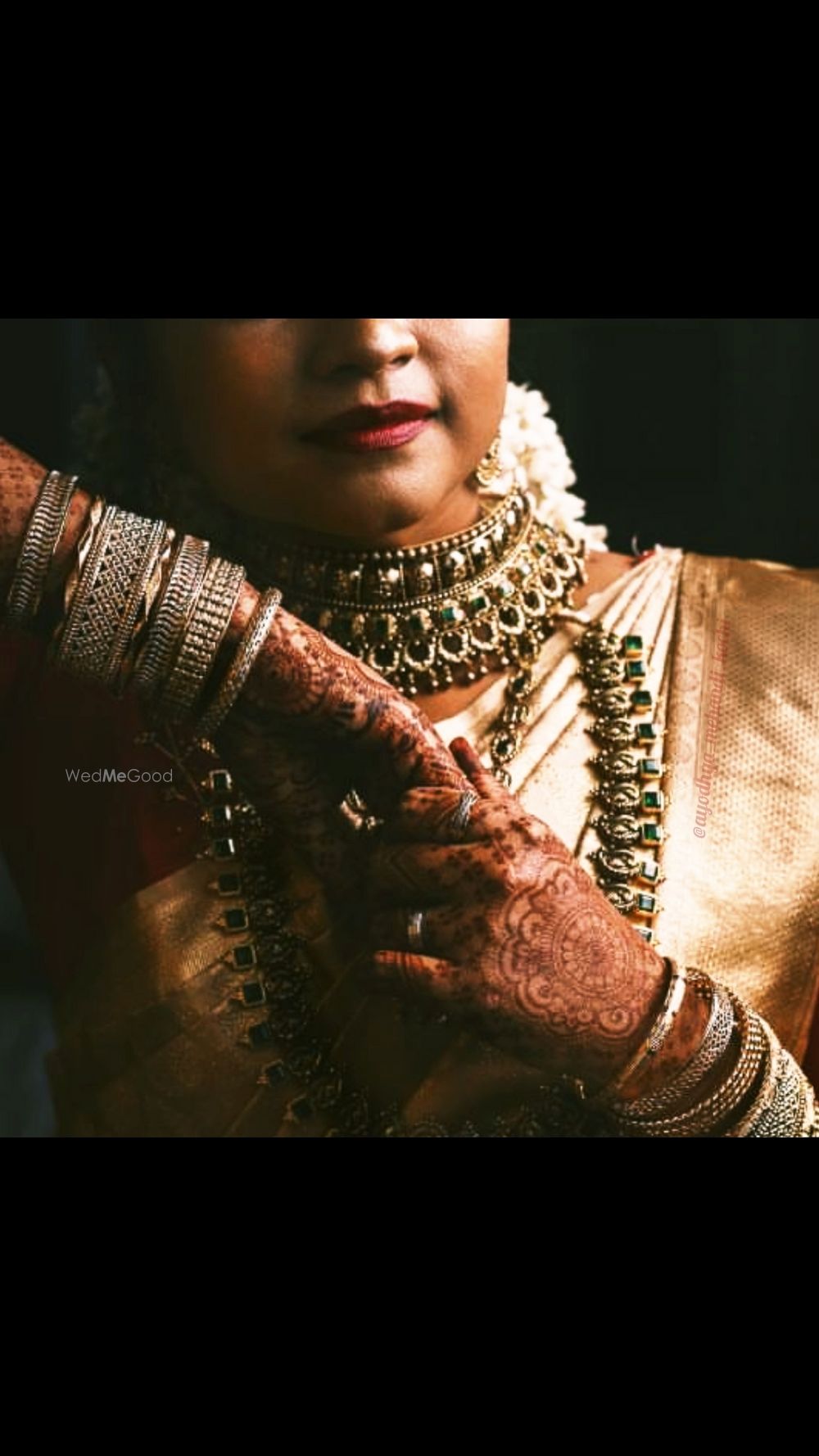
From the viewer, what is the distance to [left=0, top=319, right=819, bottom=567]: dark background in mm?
1537

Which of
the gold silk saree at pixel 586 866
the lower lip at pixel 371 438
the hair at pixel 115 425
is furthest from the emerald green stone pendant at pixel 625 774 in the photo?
the hair at pixel 115 425

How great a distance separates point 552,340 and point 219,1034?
0.57 m

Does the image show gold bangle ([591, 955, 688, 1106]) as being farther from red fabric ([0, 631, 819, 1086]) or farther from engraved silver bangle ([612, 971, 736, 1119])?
red fabric ([0, 631, 819, 1086])

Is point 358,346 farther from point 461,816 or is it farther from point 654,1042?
point 654,1042

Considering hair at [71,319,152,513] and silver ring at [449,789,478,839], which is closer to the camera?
silver ring at [449,789,478,839]

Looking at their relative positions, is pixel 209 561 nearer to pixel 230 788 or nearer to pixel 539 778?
pixel 230 788

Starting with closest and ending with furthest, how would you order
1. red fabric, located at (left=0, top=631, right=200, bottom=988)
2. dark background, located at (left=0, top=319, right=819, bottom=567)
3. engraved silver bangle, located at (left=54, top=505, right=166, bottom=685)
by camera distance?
engraved silver bangle, located at (left=54, top=505, right=166, bottom=685)
red fabric, located at (left=0, top=631, right=200, bottom=988)
dark background, located at (left=0, top=319, right=819, bottom=567)

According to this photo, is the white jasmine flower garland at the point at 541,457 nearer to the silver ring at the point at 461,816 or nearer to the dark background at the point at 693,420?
the dark background at the point at 693,420

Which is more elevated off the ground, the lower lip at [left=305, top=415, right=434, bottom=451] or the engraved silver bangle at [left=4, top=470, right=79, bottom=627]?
the lower lip at [left=305, top=415, right=434, bottom=451]

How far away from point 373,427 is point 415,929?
1.11 ft

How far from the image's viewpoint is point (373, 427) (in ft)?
4.59

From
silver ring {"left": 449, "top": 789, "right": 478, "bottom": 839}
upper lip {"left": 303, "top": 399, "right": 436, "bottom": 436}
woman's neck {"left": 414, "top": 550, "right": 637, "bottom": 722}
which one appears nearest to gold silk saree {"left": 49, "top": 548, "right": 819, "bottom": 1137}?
woman's neck {"left": 414, "top": 550, "right": 637, "bottom": 722}

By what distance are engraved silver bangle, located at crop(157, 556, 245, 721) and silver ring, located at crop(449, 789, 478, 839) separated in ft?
0.60

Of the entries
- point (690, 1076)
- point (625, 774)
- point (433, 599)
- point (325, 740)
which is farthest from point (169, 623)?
point (690, 1076)
